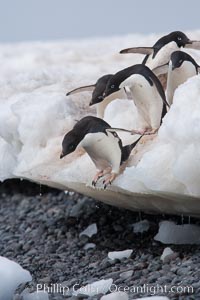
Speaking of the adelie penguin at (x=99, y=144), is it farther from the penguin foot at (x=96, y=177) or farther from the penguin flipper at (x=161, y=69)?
the penguin flipper at (x=161, y=69)

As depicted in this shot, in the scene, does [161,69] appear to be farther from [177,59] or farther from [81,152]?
[81,152]

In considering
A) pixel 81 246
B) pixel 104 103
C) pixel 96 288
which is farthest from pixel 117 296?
pixel 104 103

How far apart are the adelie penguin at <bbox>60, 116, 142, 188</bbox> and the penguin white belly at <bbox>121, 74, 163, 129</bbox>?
0.28 meters

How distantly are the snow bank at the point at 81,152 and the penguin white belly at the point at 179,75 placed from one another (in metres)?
0.35

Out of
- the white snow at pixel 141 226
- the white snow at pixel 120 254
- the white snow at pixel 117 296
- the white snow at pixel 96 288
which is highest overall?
the white snow at pixel 117 296

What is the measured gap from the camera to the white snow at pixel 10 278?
173 inches

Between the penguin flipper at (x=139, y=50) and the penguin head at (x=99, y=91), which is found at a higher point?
the penguin flipper at (x=139, y=50)

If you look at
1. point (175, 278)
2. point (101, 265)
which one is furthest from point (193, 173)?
point (101, 265)

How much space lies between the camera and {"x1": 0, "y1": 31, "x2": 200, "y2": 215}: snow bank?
14.7 feet

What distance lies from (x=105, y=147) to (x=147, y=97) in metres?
0.46

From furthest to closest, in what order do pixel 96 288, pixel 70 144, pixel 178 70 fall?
pixel 178 70 → pixel 70 144 → pixel 96 288

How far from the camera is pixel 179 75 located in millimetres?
5133

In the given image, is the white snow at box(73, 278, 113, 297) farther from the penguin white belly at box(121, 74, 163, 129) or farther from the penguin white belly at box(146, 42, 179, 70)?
the penguin white belly at box(146, 42, 179, 70)

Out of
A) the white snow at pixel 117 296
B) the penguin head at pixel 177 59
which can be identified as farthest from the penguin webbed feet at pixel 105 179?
the white snow at pixel 117 296
